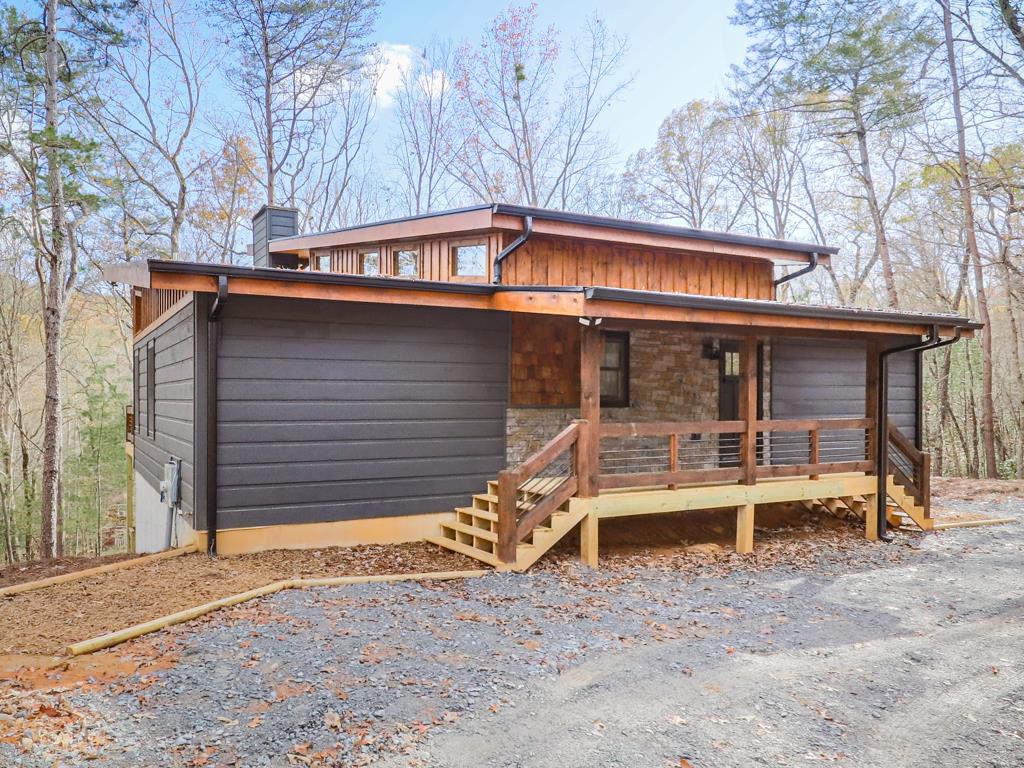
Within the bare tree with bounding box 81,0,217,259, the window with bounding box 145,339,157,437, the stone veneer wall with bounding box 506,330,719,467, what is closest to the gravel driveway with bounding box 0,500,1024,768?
the stone veneer wall with bounding box 506,330,719,467

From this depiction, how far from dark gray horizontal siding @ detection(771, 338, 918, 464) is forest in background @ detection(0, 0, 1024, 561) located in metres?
5.92

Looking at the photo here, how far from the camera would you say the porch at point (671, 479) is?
739 cm

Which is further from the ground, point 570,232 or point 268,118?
point 268,118

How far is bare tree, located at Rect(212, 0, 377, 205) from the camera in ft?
63.7

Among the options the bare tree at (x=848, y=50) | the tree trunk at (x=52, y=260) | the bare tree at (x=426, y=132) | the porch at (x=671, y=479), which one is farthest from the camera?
the bare tree at (x=426, y=132)

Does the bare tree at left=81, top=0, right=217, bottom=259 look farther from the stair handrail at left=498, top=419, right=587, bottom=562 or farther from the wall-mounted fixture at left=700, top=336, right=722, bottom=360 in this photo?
the stair handrail at left=498, top=419, right=587, bottom=562

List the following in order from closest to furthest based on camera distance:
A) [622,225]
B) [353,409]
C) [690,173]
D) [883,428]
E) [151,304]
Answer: [353,409] → [883,428] → [622,225] → [151,304] → [690,173]

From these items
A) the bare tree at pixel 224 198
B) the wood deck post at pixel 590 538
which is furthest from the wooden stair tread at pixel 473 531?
the bare tree at pixel 224 198

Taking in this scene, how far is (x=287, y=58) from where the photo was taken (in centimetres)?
2017

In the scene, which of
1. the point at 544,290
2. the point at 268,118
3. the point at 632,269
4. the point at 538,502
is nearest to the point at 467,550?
the point at 538,502

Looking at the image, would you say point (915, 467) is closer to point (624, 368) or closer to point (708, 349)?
point (708, 349)

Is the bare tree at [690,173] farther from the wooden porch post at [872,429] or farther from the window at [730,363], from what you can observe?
the wooden porch post at [872,429]

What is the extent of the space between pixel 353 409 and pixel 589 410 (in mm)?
2521

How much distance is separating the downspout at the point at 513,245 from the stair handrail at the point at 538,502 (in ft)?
9.11
